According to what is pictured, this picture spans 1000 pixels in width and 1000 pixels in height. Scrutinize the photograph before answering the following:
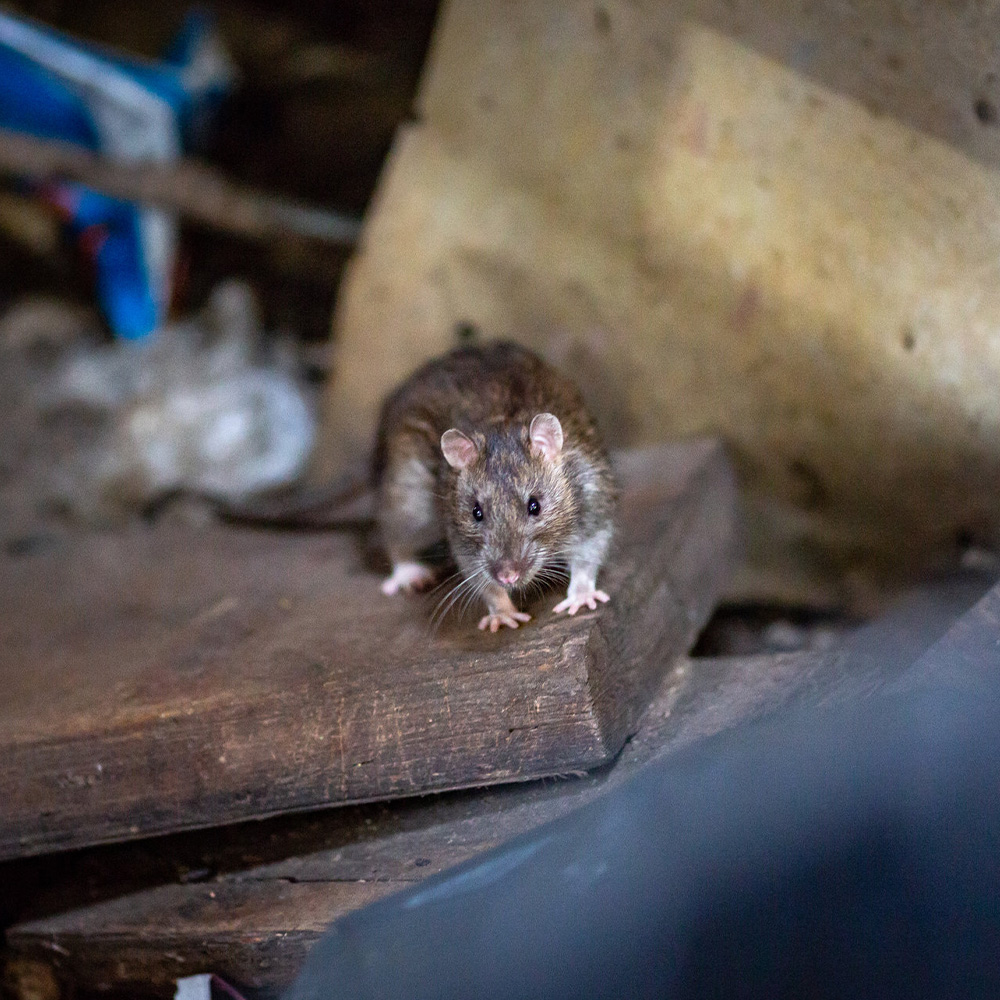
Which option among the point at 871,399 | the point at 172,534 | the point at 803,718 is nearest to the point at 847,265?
the point at 871,399

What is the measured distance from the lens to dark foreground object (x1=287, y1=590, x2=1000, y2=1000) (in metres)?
1.90

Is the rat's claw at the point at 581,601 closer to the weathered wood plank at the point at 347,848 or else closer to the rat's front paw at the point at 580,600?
→ the rat's front paw at the point at 580,600

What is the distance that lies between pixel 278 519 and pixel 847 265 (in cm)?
255

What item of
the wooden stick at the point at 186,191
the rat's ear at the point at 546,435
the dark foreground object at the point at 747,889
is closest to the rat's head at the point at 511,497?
the rat's ear at the point at 546,435

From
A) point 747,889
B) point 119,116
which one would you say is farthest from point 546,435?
point 119,116

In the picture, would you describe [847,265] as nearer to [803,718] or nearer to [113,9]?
[803,718]

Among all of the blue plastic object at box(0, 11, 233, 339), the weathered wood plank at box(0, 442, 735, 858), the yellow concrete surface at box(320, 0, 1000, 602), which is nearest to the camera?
the weathered wood plank at box(0, 442, 735, 858)

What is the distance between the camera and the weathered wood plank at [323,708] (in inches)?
103

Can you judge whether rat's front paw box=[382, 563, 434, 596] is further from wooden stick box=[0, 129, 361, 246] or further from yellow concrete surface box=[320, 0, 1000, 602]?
wooden stick box=[0, 129, 361, 246]

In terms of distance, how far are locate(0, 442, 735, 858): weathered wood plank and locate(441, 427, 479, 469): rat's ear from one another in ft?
1.45

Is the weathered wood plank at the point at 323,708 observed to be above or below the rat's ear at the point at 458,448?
below

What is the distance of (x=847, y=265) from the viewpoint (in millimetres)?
3727

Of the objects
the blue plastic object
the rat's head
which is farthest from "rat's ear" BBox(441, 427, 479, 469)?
the blue plastic object

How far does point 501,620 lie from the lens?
280cm
